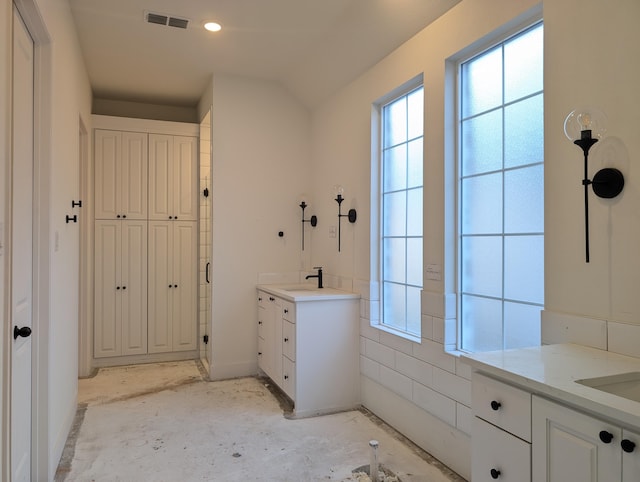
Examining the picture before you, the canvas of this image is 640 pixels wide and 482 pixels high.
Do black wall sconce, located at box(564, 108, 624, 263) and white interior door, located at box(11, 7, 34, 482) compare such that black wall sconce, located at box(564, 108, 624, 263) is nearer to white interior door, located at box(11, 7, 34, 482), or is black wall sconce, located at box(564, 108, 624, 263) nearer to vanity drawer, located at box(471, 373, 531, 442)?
vanity drawer, located at box(471, 373, 531, 442)

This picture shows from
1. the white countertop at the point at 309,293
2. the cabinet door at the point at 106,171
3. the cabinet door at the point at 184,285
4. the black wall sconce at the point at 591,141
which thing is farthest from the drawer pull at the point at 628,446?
the cabinet door at the point at 106,171

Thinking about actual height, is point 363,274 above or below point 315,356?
above

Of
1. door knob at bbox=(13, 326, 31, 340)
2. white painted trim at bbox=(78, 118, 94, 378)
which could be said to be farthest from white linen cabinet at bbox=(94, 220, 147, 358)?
door knob at bbox=(13, 326, 31, 340)

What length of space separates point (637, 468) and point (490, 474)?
1.77 ft

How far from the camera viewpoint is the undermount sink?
1340 mm

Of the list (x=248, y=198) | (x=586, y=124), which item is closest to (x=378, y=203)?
(x=248, y=198)

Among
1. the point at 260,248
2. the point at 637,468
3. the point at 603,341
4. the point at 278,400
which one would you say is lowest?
the point at 278,400

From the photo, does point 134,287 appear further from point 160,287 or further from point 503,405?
point 503,405

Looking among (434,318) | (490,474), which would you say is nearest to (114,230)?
(434,318)

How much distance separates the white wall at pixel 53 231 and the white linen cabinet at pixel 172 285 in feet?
→ 5.54

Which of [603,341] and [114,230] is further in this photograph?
[114,230]

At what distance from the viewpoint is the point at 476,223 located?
8.23 ft

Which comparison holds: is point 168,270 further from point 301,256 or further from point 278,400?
point 278,400

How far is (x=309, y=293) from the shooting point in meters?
3.59
